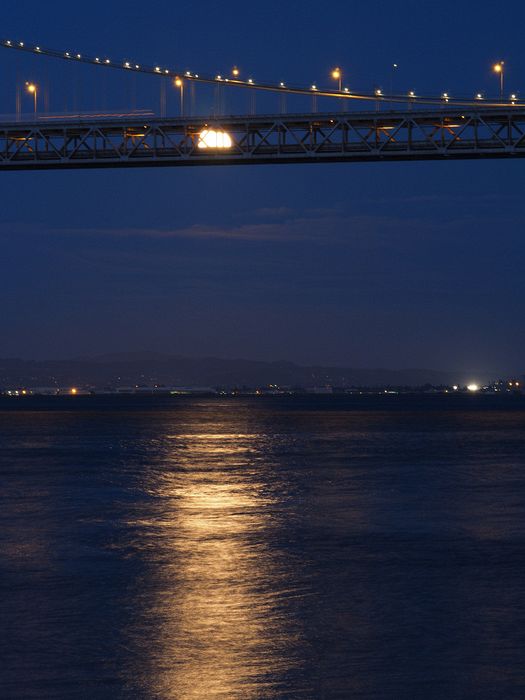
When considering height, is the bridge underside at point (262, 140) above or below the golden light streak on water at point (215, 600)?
above

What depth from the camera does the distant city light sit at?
59.2 meters

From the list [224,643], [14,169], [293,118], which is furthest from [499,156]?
[224,643]

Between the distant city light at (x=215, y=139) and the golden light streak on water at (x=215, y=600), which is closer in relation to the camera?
the golden light streak on water at (x=215, y=600)

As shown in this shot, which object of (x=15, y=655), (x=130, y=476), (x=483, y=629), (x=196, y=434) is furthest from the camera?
(x=196, y=434)

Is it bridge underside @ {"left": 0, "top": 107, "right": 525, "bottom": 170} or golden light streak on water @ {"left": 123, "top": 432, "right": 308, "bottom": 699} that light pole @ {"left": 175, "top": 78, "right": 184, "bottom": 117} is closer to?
bridge underside @ {"left": 0, "top": 107, "right": 525, "bottom": 170}

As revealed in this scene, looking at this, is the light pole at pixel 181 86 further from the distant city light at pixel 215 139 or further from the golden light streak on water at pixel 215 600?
the golden light streak on water at pixel 215 600

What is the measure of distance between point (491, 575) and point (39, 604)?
14.6ft

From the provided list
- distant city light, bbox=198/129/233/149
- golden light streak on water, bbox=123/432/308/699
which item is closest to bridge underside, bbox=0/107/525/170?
distant city light, bbox=198/129/233/149

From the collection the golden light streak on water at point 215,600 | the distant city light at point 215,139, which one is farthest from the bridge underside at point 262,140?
the golden light streak on water at point 215,600

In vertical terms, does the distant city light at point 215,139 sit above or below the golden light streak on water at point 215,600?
above

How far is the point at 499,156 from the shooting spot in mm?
55562

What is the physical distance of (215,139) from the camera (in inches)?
2330

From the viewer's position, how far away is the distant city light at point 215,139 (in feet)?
194

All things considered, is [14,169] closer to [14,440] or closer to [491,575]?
[14,440]
